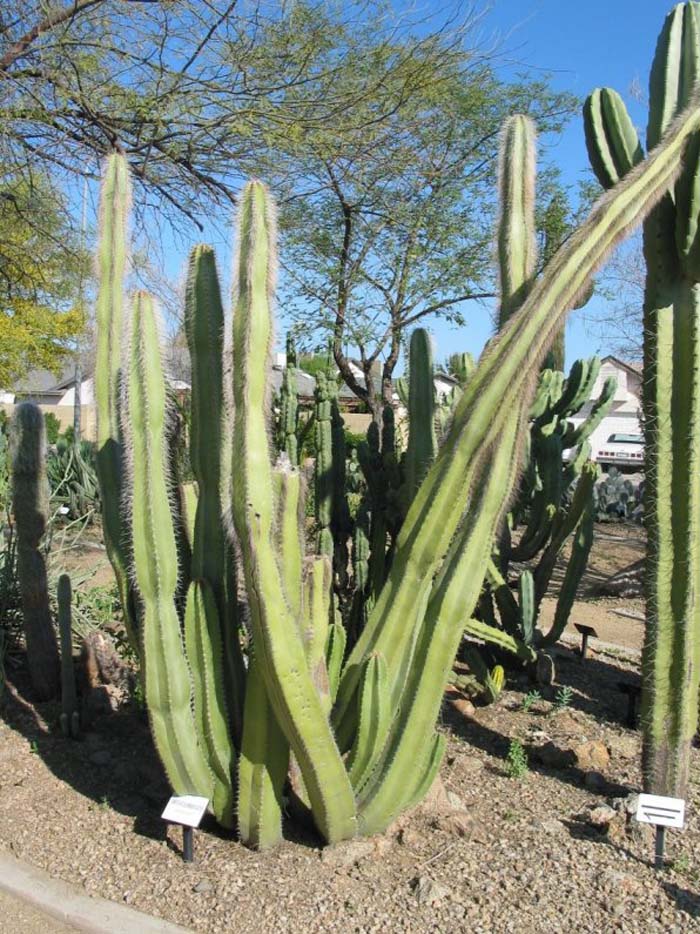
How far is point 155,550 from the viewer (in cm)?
331

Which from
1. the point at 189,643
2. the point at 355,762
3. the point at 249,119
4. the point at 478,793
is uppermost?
the point at 249,119

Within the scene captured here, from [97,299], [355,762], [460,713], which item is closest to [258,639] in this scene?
[355,762]

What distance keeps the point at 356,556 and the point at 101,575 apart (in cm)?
392

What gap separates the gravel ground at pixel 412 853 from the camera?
118 inches

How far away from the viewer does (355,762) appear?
11.0 feet

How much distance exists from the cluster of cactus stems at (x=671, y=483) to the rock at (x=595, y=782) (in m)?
0.37

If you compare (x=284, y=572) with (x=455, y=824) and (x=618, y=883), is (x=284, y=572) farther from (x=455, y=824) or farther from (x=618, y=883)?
(x=618, y=883)

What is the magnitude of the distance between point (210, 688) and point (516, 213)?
7.20 feet

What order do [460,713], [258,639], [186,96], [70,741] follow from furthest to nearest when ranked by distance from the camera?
[186,96] < [460,713] < [70,741] < [258,639]

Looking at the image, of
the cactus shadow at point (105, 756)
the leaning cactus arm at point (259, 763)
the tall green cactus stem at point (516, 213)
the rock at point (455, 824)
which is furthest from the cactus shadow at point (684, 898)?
the tall green cactus stem at point (516, 213)

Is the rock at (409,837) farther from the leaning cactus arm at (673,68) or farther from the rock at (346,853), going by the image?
the leaning cactus arm at (673,68)

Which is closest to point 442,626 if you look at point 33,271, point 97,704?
point 97,704

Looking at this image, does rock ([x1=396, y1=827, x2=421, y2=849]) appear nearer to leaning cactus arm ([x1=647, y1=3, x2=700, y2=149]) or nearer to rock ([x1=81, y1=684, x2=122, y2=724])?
rock ([x1=81, y1=684, x2=122, y2=724])

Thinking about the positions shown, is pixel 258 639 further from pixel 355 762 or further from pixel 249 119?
Answer: pixel 249 119
